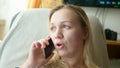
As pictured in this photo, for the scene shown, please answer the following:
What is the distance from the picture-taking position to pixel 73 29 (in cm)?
116

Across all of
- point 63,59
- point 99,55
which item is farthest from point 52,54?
point 99,55

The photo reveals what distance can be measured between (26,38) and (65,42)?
38 centimetres

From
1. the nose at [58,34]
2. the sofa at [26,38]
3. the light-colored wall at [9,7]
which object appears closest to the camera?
the nose at [58,34]

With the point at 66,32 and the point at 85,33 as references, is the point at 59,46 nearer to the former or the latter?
the point at 66,32

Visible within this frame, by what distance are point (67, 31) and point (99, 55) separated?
0.44 metres

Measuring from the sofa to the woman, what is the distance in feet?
0.69

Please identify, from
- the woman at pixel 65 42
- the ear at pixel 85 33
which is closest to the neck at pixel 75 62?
the woman at pixel 65 42

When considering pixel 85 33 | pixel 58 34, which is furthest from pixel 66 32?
pixel 85 33

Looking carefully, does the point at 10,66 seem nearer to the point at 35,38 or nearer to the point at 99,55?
the point at 35,38

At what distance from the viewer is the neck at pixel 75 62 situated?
1.19 meters

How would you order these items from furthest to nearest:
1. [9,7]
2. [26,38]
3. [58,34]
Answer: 1. [9,7]
2. [26,38]
3. [58,34]

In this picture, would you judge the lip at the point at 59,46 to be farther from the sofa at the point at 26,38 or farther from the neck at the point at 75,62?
the sofa at the point at 26,38

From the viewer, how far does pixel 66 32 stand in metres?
1.13

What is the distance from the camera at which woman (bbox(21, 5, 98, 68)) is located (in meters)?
1.13
